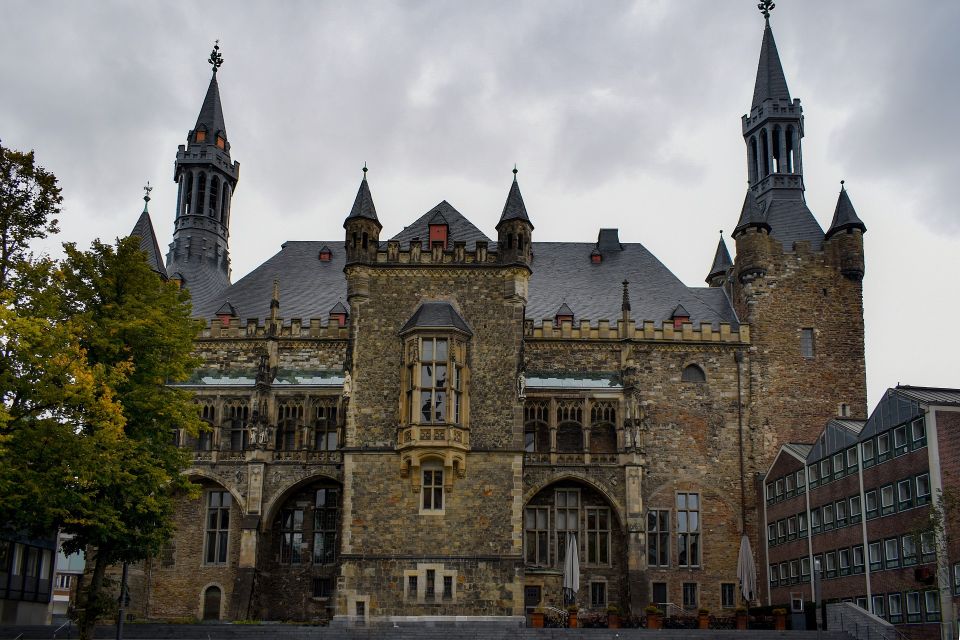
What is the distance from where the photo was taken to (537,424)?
42500 mm

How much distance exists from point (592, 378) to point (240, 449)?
14.6 m

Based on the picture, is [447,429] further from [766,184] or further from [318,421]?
[766,184]

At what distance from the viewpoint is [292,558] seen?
1636 inches

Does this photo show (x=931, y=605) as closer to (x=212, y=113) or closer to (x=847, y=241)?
(x=847, y=241)

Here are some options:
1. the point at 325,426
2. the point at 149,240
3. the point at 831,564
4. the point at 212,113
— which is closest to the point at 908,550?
the point at 831,564

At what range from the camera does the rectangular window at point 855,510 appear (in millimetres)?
35094

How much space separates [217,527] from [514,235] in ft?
55.2

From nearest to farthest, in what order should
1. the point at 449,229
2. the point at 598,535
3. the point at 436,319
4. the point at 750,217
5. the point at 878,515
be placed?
1. the point at 878,515
2. the point at 436,319
3. the point at 449,229
4. the point at 598,535
5. the point at 750,217

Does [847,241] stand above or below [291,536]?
above

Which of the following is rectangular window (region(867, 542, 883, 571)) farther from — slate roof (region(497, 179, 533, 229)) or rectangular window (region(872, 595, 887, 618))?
slate roof (region(497, 179, 533, 229))

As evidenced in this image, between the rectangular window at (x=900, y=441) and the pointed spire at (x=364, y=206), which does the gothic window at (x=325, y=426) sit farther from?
the rectangular window at (x=900, y=441)

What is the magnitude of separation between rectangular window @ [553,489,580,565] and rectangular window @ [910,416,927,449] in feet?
46.0

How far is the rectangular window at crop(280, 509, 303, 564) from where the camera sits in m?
41.6

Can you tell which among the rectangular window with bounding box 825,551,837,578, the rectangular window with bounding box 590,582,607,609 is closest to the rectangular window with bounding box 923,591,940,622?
the rectangular window with bounding box 825,551,837,578
